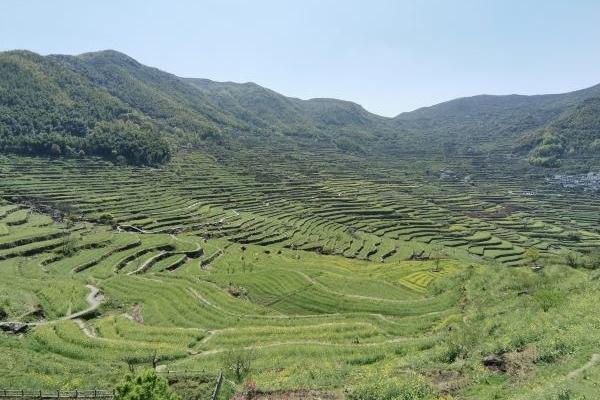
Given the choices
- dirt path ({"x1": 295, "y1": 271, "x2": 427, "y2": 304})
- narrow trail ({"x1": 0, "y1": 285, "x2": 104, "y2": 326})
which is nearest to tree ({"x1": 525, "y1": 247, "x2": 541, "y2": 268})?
dirt path ({"x1": 295, "y1": 271, "x2": 427, "y2": 304})

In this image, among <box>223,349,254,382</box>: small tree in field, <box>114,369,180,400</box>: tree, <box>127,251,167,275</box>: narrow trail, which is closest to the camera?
<box>114,369,180,400</box>: tree

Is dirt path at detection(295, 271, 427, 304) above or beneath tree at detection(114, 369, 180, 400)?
beneath

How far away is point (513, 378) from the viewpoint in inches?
1027

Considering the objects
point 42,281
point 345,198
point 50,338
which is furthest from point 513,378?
point 345,198

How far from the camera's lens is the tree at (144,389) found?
23109mm

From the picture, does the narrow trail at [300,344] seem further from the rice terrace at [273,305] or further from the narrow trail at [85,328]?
the narrow trail at [85,328]

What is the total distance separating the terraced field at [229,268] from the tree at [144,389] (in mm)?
9063

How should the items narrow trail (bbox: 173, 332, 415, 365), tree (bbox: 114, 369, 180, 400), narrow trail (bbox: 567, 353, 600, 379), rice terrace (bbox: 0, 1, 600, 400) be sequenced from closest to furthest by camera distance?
1. tree (bbox: 114, 369, 180, 400)
2. narrow trail (bbox: 567, 353, 600, 379)
3. rice terrace (bbox: 0, 1, 600, 400)
4. narrow trail (bbox: 173, 332, 415, 365)

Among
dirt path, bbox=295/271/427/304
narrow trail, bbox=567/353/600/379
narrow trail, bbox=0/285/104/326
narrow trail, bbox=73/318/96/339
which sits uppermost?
narrow trail, bbox=567/353/600/379

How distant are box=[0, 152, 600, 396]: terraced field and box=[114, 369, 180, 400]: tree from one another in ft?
29.7

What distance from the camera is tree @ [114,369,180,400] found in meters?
23.1

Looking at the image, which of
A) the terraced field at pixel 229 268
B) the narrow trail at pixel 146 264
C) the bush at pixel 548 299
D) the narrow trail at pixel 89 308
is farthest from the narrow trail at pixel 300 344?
the narrow trail at pixel 146 264

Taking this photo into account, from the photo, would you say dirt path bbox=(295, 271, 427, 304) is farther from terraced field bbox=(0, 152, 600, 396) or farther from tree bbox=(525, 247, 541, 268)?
tree bbox=(525, 247, 541, 268)

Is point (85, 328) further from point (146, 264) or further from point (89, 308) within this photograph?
point (146, 264)
